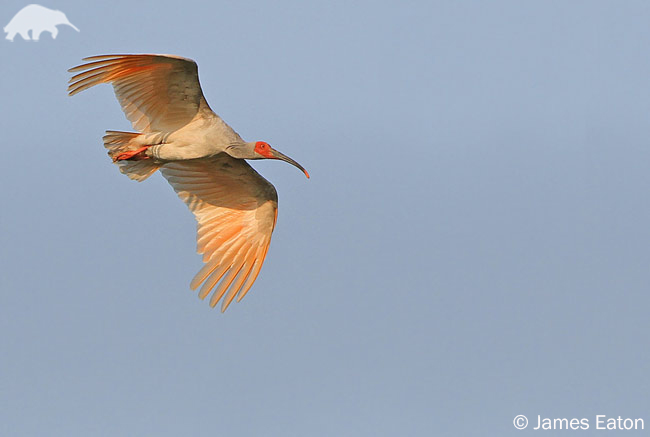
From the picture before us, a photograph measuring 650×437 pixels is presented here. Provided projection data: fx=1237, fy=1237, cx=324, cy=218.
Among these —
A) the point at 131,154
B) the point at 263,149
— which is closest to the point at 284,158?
the point at 263,149

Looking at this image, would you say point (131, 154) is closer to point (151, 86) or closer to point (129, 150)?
point (129, 150)

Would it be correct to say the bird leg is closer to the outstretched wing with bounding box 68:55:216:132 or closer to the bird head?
the outstretched wing with bounding box 68:55:216:132

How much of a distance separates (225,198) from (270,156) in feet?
5.80

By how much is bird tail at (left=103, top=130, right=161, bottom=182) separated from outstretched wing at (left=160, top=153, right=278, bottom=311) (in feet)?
2.46

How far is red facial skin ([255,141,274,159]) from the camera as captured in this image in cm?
1952

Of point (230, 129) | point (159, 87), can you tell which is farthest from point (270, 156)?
point (159, 87)

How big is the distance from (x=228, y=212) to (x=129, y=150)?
91.1 inches

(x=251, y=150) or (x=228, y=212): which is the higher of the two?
(x=251, y=150)

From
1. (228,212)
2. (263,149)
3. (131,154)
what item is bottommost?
(228,212)

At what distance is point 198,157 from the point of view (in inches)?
763

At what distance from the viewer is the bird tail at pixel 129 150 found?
19594mm

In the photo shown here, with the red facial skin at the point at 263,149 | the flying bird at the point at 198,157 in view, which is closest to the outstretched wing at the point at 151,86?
the flying bird at the point at 198,157

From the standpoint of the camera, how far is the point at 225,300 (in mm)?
20188

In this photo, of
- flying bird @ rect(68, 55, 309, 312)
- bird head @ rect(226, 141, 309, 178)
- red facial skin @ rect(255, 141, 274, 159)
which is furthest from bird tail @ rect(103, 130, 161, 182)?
red facial skin @ rect(255, 141, 274, 159)
